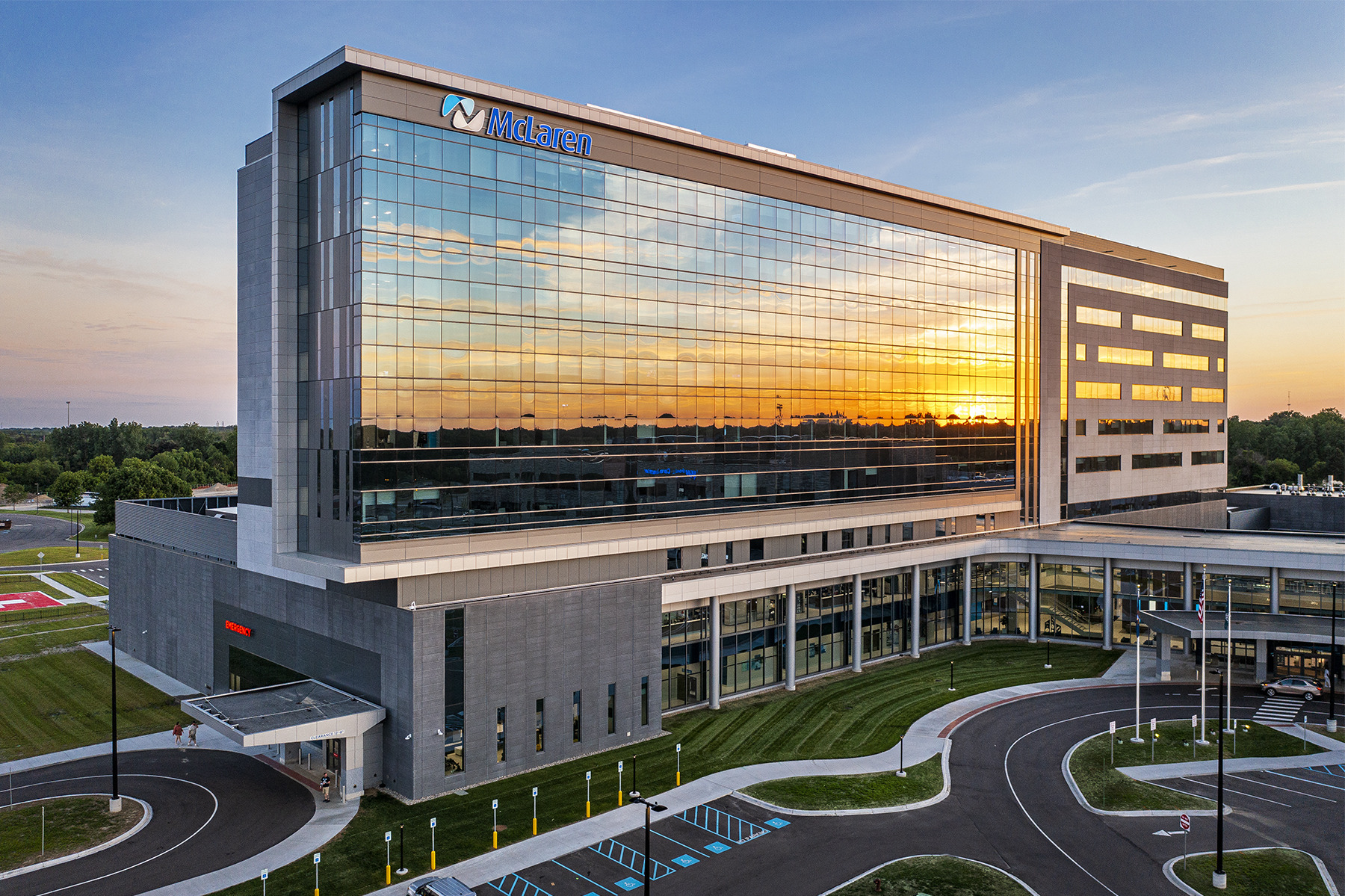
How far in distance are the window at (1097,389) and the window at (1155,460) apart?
8.16 meters

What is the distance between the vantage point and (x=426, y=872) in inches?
1383

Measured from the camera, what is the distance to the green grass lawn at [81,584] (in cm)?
9930

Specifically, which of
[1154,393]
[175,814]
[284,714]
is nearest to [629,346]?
[284,714]

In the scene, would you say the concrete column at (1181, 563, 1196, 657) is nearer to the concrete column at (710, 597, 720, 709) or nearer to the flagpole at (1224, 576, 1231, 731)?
the flagpole at (1224, 576, 1231, 731)

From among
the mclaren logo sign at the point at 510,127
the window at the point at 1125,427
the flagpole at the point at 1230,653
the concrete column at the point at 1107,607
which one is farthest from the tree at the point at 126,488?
the flagpole at the point at 1230,653

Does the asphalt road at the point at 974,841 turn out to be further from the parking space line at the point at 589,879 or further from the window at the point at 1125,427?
the window at the point at 1125,427

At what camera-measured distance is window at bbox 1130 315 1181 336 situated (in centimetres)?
9194

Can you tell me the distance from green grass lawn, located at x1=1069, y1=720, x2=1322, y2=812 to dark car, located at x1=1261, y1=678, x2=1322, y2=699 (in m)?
8.44

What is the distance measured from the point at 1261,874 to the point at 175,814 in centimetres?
4873

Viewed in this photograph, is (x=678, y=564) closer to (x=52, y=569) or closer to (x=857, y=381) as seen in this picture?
(x=857, y=381)

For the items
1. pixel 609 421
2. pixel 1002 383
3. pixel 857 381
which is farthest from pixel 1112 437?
pixel 609 421

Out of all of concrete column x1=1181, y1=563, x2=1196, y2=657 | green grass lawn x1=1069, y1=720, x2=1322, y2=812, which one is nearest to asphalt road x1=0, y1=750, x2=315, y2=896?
green grass lawn x1=1069, y1=720, x2=1322, y2=812

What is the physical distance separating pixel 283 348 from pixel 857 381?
43.0m

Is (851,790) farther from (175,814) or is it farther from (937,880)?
(175,814)
